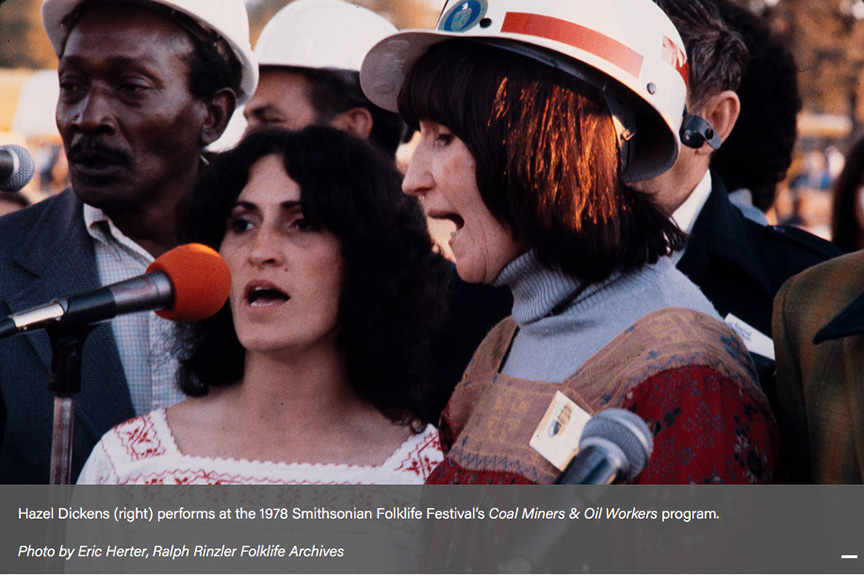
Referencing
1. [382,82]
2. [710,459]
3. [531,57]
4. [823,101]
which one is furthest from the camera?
[823,101]

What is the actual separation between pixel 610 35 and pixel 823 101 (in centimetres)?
2958

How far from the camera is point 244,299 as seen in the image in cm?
306

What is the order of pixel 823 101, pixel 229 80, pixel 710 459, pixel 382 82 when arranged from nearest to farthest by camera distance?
pixel 710 459 → pixel 382 82 → pixel 229 80 → pixel 823 101

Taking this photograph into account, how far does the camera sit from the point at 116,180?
150 inches

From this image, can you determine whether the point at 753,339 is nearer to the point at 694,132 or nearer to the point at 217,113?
the point at 694,132

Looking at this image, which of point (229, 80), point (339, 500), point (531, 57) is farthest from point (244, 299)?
point (229, 80)

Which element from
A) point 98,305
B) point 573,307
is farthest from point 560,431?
point 98,305

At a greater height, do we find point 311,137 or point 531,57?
point 531,57

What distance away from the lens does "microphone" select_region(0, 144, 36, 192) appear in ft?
8.43

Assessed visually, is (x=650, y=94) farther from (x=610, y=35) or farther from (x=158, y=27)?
(x=158, y=27)

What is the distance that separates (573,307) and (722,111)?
1510 millimetres

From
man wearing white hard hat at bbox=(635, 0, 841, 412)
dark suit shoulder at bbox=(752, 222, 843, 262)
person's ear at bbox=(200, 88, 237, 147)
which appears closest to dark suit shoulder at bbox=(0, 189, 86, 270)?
person's ear at bbox=(200, 88, 237, 147)

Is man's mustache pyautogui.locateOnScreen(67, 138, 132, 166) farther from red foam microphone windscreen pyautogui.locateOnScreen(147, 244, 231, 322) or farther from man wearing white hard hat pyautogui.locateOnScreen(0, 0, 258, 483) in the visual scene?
red foam microphone windscreen pyautogui.locateOnScreen(147, 244, 231, 322)

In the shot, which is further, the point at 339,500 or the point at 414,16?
the point at 414,16
